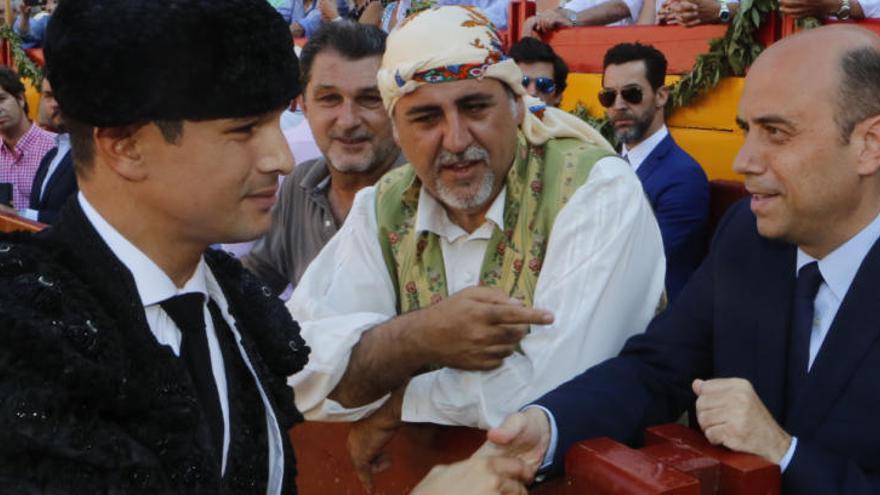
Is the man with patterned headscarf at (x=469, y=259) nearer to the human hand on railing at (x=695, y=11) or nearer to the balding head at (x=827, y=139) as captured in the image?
the balding head at (x=827, y=139)

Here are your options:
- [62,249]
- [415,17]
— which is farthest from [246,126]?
[415,17]

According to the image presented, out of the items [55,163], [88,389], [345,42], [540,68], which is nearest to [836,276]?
[88,389]

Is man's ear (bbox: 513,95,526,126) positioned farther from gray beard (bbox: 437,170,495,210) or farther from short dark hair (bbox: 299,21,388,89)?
short dark hair (bbox: 299,21,388,89)

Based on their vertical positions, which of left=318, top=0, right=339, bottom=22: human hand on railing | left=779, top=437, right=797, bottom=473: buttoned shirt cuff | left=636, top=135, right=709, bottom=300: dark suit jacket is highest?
left=779, top=437, right=797, bottom=473: buttoned shirt cuff

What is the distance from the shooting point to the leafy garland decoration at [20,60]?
40.0ft

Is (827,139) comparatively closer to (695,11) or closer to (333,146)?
(333,146)

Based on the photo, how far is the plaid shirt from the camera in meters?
7.61

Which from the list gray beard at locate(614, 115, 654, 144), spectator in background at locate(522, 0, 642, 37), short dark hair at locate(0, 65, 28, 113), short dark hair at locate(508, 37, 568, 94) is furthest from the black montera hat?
short dark hair at locate(0, 65, 28, 113)

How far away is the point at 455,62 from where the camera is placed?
2604 mm

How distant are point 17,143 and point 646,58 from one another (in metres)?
4.93

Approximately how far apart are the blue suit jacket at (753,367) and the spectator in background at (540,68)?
3.84 m

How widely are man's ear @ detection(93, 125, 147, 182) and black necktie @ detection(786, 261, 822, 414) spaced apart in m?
1.32

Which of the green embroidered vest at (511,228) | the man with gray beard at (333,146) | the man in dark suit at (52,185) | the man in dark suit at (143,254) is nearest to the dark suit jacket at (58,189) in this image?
the man in dark suit at (52,185)

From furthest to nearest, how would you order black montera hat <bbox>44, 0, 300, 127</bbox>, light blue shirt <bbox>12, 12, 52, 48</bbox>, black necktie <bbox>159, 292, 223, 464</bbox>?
light blue shirt <bbox>12, 12, 52, 48</bbox>, black necktie <bbox>159, 292, 223, 464</bbox>, black montera hat <bbox>44, 0, 300, 127</bbox>
